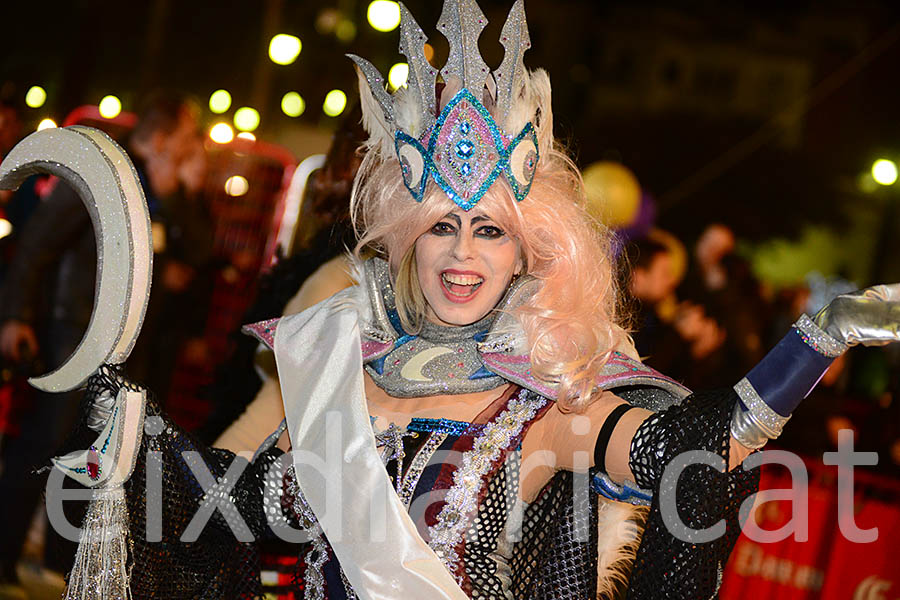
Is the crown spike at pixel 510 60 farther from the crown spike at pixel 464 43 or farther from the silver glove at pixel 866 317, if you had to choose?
the silver glove at pixel 866 317

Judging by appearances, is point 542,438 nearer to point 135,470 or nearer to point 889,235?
point 135,470

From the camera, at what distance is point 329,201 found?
353 cm

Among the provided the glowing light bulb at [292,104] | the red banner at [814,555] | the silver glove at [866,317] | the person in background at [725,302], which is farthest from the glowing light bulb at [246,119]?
the silver glove at [866,317]

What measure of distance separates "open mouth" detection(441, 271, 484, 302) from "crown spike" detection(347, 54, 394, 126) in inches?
15.7

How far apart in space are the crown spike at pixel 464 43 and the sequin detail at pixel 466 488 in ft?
2.49

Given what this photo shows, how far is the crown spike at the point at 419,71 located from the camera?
244 cm

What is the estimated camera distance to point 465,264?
2.39m

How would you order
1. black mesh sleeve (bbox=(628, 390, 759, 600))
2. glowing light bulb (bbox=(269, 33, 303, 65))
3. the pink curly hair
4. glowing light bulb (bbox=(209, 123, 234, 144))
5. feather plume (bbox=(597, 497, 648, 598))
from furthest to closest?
glowing light bulb (bbox=(209, 123, 234, 144)) < glowing light bulb (bbox=(269, 33, 303, 65)) < feather plume (bbox=(597, 497, 648, 598)) < the pink curly hair < black mesh sleeve (bbox=(628, 390, 759, 600))

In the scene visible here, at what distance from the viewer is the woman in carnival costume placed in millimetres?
2279

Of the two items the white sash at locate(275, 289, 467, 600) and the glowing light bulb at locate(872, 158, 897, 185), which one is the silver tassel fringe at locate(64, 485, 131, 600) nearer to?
the white sash at locate(275, 289, 467, 600)

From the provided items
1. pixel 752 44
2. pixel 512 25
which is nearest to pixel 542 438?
pixel 512 25

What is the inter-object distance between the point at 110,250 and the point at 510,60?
979 millimetres

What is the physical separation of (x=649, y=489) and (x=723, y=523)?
16 cm

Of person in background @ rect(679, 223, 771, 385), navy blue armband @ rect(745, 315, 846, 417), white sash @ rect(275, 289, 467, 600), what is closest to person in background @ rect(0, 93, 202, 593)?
white sash @ rect(275, 289, 467, 600)
